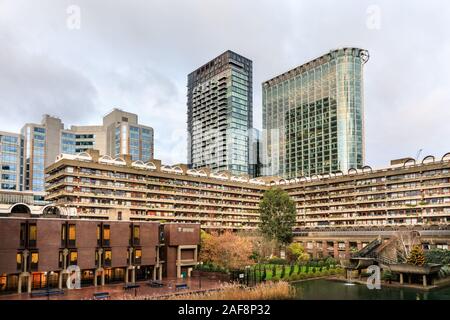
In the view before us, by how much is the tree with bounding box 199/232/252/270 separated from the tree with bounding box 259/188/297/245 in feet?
64.1

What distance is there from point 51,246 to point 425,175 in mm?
88215

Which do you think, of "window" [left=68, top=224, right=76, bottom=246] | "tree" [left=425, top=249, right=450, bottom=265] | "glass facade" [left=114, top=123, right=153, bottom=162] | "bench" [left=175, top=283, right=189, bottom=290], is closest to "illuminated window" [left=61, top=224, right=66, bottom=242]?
"window" [left=68, top=224, right=76, bottom=246]

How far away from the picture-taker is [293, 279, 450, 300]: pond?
61375 millimetres

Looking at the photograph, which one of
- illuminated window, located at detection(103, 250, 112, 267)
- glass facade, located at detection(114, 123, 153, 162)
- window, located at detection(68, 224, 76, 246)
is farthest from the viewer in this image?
glass facade, located at detection(114, 123, 153, 162)

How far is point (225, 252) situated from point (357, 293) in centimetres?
2740

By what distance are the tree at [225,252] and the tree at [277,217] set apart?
64.1 ft

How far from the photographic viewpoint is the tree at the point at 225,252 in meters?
82.9

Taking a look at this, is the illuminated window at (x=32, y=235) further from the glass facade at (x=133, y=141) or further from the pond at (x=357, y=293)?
the glass facade at (x=133, y=141)

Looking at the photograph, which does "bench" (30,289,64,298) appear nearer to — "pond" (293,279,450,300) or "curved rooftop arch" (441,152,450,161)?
"pond" (293,279,450,300)

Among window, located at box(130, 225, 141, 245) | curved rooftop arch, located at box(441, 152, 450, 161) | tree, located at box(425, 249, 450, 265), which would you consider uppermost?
curved rooftop arch, located at box(441, 152, 450, 161)

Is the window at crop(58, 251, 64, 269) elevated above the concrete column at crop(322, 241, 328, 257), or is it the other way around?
the window at crop(58, 251, 64, 269)

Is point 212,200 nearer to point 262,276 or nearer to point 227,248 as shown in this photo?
point 227,248
